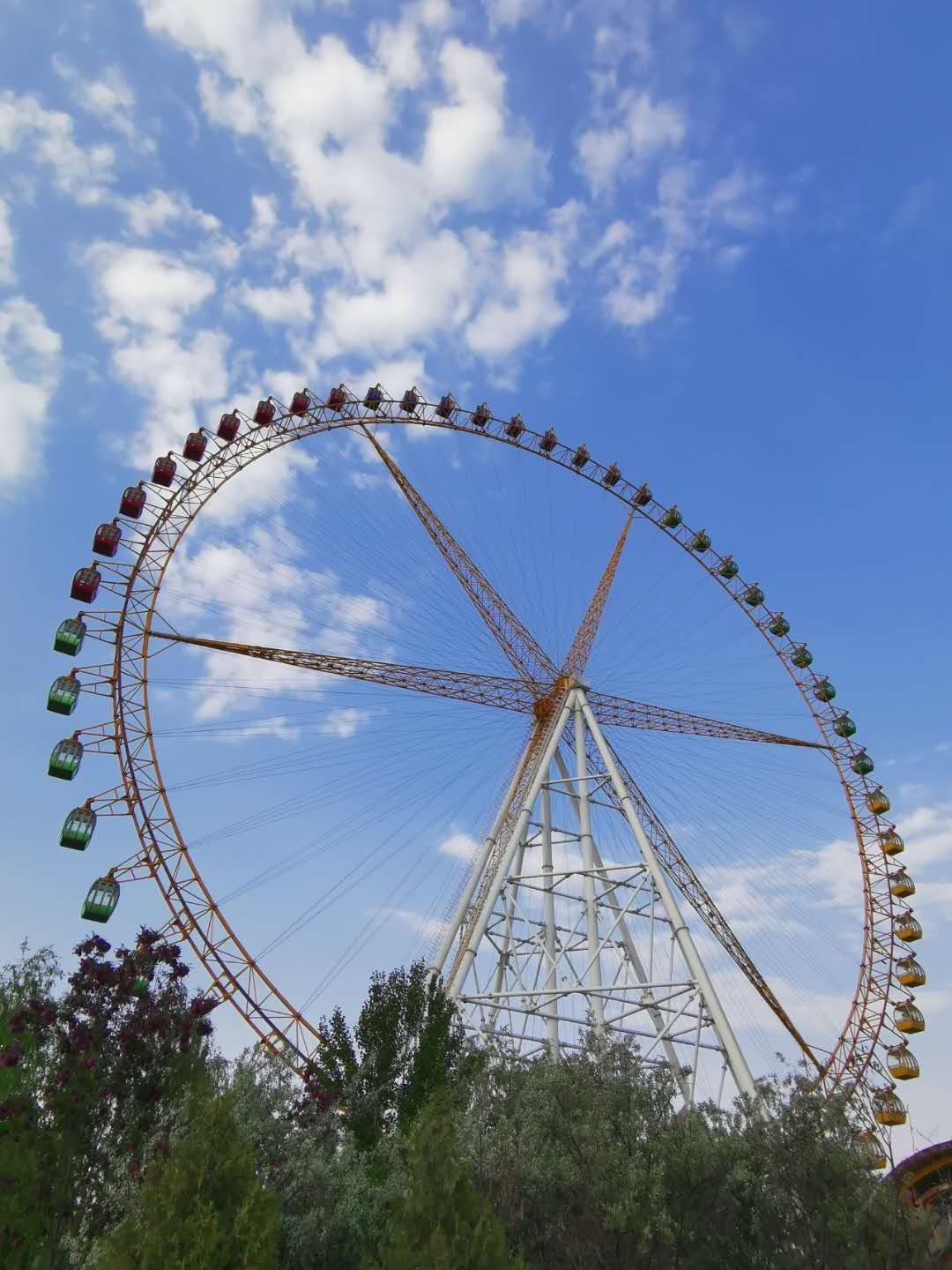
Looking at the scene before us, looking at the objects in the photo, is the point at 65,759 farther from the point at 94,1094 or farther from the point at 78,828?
the point at 94,1094

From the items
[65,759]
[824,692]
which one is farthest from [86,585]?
[824,692]

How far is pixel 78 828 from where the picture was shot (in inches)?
988

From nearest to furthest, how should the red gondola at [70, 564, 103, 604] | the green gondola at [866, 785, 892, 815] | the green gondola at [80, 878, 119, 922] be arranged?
the green gondola at [80, 878, 119, 922], the red gondola at [70, 564, 103, 604], the green gondola at [866, 785, 892, 815]

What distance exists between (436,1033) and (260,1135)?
5085mm

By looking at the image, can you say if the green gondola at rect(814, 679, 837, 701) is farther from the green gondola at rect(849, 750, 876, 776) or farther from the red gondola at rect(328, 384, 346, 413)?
the red gondola at rect(328, 384, 346, 413)

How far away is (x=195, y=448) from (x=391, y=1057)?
18.5m

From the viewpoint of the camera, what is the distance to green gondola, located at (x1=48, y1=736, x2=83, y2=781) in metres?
25.8

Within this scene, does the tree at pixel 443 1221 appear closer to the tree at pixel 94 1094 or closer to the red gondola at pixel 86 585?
the tree at pixel 94 1094

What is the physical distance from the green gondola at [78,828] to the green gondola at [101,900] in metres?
1.16

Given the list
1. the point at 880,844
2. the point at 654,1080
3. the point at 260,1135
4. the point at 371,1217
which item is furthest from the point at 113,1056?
the point at 880,844

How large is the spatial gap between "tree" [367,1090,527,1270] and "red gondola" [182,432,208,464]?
2191cm

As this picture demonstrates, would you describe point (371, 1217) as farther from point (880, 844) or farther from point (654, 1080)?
point (880, 844)

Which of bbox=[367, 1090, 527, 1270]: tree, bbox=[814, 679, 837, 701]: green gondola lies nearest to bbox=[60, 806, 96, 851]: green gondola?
bbox=[367, 1090, 527, 1270]: tree

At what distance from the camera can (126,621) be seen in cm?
2688
